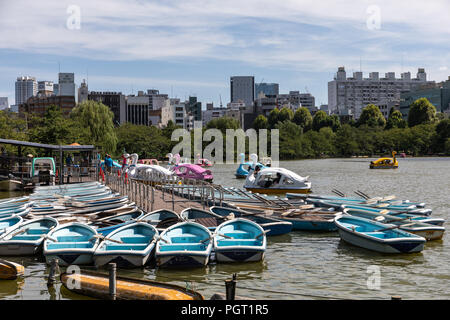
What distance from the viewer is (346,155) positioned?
124812 mm

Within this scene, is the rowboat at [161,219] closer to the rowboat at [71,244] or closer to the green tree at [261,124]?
the rowboat at [71,244]

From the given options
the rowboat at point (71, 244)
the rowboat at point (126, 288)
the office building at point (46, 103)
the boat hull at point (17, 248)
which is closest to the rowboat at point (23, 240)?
the boat hull at point (17, 248)

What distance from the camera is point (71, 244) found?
52.4 ft

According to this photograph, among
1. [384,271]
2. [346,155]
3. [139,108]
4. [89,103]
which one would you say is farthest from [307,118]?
[384,271]

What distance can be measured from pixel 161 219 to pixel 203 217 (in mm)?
1783

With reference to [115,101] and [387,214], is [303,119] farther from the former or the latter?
[387,214]

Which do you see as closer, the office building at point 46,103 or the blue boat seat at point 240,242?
the blue boat seat at point 240,242

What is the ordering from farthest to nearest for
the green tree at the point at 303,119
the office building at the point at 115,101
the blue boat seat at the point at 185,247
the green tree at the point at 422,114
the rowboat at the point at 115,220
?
the office building at the point at 115,101 < the green tree at the point at 303,119 < the green tree at the point at 422,114 < the rowboat at the point at 115,220 < the blue boat seat at the point at 185,247

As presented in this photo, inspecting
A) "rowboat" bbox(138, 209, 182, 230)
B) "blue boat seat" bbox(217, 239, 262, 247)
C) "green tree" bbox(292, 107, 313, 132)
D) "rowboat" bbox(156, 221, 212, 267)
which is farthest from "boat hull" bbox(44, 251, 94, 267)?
"green tree" bbox(292, 107, 313, 132)

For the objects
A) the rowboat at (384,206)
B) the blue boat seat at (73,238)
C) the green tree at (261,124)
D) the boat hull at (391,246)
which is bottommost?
the boat hull at (391,246)

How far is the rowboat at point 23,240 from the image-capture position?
16750 millimetres

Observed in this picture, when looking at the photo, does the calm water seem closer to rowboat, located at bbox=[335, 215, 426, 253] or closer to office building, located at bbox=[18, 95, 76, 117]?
rowboat, located at bbox=[335, 215, 426, 253]

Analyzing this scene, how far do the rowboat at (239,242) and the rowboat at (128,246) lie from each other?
2.06 meters
